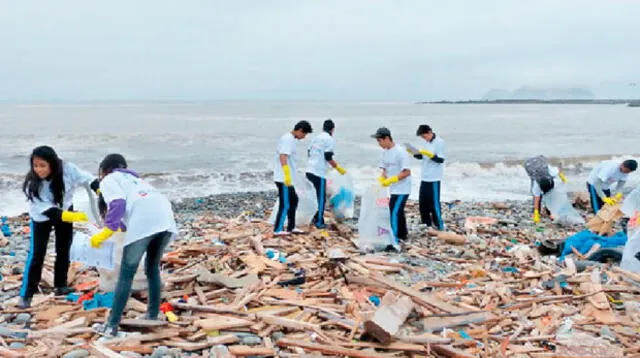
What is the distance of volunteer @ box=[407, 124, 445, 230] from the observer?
8.47 m

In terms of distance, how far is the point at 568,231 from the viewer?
9734 millimetres

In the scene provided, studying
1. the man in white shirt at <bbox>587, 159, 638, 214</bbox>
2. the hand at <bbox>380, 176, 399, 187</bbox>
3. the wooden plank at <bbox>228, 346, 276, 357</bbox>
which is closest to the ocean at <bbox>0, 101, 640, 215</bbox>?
the man in white shirt at <bbox>587, 159, 638, 214</bbox>

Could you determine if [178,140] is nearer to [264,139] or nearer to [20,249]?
[264,139]

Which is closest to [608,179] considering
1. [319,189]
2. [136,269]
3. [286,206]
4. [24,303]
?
[319,189]

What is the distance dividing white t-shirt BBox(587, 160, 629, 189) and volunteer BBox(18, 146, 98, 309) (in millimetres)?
8745

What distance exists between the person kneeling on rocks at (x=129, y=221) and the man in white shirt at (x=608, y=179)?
7892 millimetres

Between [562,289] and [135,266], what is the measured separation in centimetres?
454

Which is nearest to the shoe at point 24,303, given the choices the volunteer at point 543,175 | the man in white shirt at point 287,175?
the man in white shirt at point 287,175

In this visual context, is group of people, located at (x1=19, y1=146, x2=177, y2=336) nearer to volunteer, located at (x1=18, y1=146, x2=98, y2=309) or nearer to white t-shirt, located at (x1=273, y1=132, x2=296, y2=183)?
volunteer, located at (x1=18, y1=146, x2=98, y2=309)

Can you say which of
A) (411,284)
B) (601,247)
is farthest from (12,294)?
(601,247)

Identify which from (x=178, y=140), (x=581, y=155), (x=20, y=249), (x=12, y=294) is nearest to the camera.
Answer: (x=12, y=294)

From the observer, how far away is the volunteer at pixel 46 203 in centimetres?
478

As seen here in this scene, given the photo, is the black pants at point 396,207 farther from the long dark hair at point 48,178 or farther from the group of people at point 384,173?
the long dark hair at point 48,178

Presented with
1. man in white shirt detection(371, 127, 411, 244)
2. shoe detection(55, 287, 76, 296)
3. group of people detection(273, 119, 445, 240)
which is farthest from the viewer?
group of people detection(273, 119, 445, 240)
